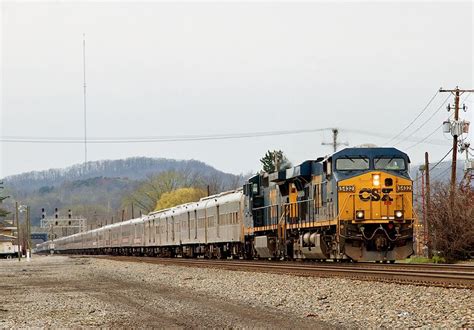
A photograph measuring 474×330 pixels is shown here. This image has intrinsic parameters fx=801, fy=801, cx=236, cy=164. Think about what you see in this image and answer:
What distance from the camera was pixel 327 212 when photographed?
998 inches

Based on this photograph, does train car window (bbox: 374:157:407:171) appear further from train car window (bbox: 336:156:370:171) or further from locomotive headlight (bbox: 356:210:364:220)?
locomotive headlight (bbox: 356:210:364:220)

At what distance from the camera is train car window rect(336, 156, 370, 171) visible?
82.0 ft

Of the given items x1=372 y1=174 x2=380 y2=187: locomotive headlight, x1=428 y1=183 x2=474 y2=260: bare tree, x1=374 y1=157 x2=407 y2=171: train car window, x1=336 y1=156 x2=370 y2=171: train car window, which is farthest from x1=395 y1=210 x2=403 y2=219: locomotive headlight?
x1=428 y1=183 x2=474 y2=260: bare tree

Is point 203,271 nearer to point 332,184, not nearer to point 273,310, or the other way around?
point 332,184

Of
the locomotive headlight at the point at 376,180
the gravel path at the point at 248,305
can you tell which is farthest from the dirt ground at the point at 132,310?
the locomotive headlight at the point at 376,180

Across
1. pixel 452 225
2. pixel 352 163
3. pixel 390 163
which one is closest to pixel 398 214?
pixel 390 163

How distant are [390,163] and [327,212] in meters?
2.51

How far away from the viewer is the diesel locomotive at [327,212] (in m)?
24.2

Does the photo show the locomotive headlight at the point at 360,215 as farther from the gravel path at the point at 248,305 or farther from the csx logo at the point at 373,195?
the gravel path at the point at 248,305

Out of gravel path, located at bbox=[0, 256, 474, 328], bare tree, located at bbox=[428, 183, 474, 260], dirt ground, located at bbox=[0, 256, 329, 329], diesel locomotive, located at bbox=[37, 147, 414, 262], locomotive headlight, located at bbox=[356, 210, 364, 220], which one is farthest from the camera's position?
bare tree, located at bbox=[428, 183, 474, 260]

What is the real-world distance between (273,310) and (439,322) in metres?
3.82

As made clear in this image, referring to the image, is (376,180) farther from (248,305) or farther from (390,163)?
(248,305)

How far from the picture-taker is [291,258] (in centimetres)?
3050

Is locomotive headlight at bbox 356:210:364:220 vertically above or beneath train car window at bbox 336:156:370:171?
beneath
